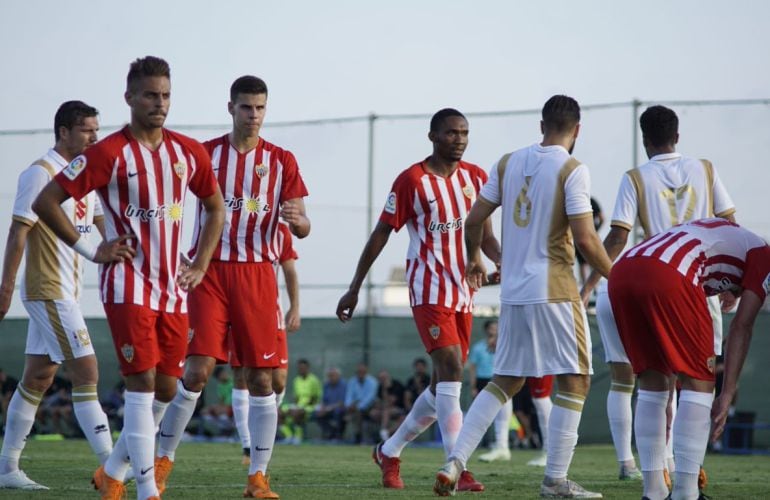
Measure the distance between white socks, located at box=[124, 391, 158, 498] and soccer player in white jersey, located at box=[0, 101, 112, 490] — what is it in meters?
1.85

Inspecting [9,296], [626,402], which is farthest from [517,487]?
[9,296]

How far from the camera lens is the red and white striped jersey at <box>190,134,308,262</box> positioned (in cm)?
785

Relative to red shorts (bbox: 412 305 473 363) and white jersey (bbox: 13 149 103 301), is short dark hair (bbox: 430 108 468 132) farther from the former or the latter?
white jersey (bbox: 13 149 103 301)

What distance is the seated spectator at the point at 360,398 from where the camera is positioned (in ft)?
61.8

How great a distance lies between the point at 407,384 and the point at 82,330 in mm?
11148

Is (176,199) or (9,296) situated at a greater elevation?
(176,199)

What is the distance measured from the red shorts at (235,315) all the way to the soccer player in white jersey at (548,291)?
1.32m

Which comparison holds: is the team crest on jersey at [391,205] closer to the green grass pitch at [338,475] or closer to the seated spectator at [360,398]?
the green grass pitch at [338,475]

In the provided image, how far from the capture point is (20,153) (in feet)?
68.7

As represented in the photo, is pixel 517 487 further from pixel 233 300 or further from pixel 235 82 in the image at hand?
pixel 235 82

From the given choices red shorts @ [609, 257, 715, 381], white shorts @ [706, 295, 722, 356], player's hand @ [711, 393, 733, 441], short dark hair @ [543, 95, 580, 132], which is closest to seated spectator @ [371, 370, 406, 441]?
white shorts @ [706, 295, 722, 356]

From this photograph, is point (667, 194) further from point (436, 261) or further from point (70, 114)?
point (70, 114)

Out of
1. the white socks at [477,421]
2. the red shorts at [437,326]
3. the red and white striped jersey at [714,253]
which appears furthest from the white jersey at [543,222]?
the red shorts at [437,326]

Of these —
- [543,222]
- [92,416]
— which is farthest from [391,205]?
[92,416]
